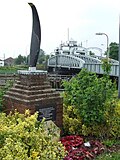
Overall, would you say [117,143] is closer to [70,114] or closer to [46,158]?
[70,114]

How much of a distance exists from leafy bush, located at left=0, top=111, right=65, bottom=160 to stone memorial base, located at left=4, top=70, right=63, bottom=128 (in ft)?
5.90

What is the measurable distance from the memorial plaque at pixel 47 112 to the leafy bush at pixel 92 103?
24.5 inches

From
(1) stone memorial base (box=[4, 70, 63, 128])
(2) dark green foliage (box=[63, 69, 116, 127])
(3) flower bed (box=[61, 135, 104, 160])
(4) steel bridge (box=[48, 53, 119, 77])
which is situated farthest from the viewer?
(4) steel bridge (box=[48, 53, 119, 77])

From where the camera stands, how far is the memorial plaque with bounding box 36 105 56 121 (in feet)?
19.1

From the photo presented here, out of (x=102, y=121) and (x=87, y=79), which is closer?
(x=102, y=121)

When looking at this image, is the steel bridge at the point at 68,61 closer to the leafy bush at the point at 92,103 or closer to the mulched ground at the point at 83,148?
the leafy bush at the point at 92,103

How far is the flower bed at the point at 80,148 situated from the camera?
5.06 metres

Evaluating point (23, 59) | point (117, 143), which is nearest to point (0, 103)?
point (117, 143)

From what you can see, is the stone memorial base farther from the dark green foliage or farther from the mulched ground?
the mulched ground

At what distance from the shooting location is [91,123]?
6.32 m

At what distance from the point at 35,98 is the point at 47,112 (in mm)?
393

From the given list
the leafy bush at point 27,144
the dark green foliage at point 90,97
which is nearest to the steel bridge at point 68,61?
the dark green foliage at point 90,97

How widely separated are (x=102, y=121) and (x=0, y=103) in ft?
7.18

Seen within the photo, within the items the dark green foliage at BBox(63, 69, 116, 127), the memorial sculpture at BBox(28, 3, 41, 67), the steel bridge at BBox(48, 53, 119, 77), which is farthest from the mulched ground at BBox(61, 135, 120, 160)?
the steel bridge at BBox(48, 53, 119, 77)
